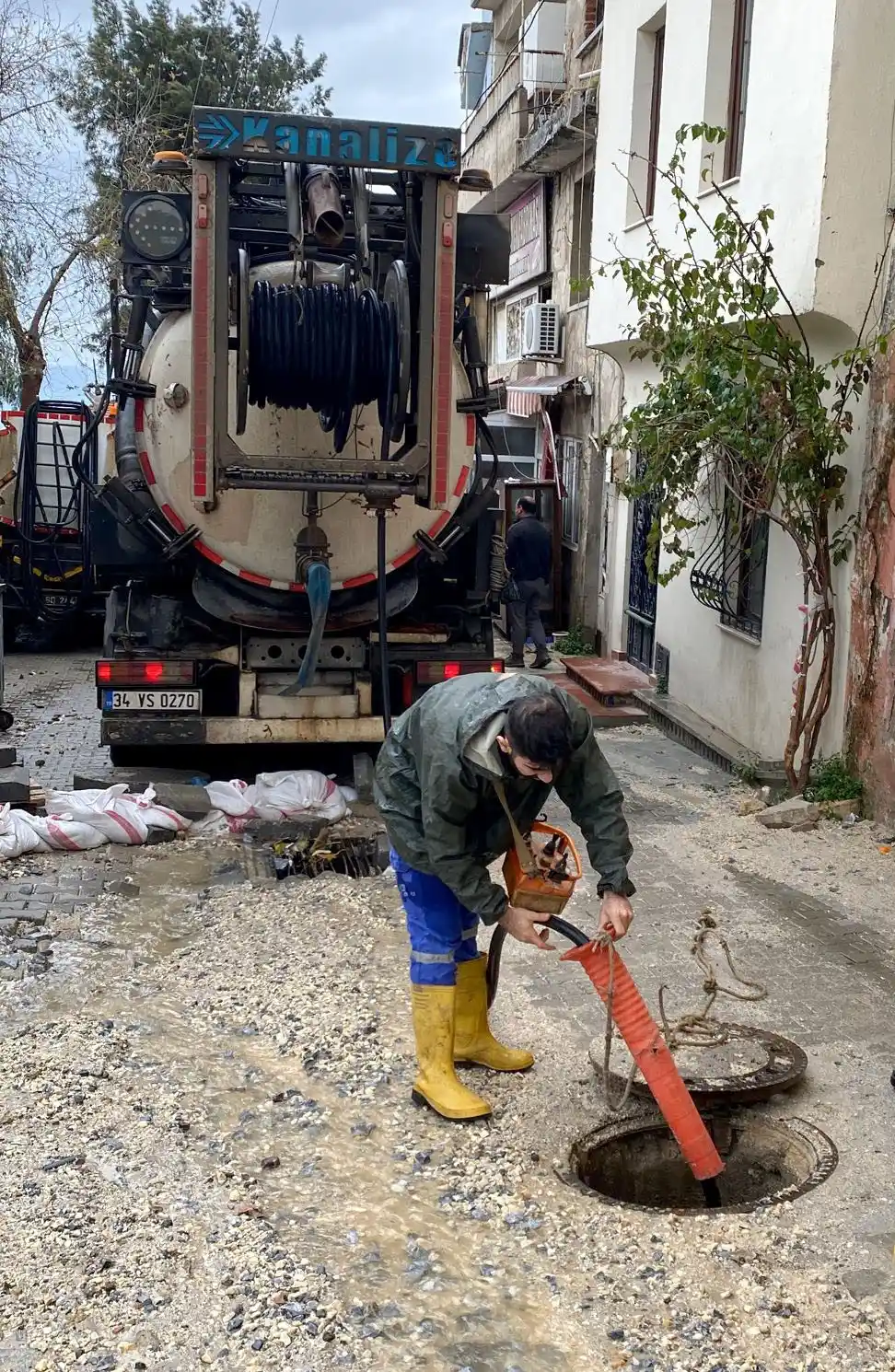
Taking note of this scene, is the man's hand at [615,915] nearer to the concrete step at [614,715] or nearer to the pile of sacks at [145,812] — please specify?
the pile of sacks at [145,812]

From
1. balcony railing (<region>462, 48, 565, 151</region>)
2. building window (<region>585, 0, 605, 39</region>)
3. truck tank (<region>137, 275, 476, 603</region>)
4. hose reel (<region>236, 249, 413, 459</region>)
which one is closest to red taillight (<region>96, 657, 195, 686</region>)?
truck tank (<region>137, 275, 476, 603</region>)

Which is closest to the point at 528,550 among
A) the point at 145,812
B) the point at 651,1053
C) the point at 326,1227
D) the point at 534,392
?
the point at 534,392

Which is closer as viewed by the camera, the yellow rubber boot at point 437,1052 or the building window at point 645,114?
the yellow rubber boot at point 437,1052

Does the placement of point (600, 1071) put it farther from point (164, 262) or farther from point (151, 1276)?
point (164, 262)

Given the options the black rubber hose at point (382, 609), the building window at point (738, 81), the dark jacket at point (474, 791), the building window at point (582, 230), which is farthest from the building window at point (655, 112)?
the dark jacket at point (474, 791)

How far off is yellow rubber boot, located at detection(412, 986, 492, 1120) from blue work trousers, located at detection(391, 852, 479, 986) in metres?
0.04

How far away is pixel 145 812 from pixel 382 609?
1.71 meters

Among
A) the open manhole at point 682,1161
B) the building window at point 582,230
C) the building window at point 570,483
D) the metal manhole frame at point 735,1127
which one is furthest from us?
the building window at point 582,230

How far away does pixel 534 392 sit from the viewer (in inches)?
622

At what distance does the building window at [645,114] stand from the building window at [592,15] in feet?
14.3

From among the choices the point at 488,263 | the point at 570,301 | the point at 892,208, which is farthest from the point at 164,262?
the point at 570,301

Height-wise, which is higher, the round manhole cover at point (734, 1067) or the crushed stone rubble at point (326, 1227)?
the round manhole cover at point (734, 1067)

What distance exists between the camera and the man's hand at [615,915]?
383 cm

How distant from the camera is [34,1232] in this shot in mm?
3412
